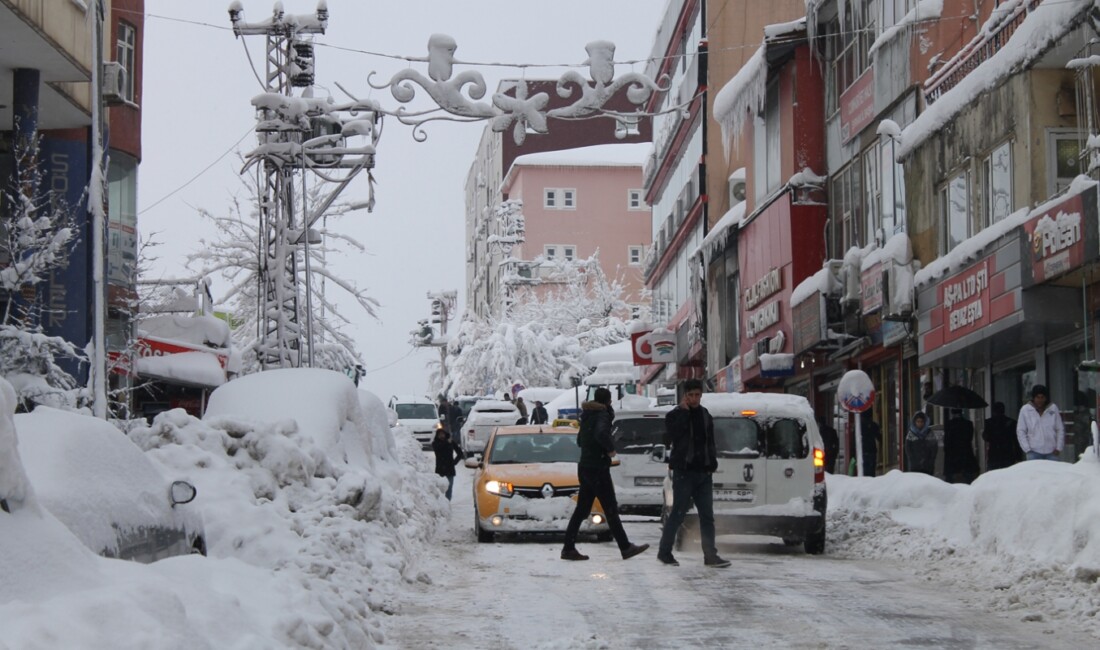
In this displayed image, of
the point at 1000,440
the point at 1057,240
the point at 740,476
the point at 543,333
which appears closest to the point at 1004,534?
the point at 740,476

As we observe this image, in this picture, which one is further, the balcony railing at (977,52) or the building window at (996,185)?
the building window at (996,185)

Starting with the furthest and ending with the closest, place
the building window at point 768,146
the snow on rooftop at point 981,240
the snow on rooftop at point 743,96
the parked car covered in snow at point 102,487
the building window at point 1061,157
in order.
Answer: the building window at point 768,146, the snow on rooftop at point 743,96, the building window at point 1061,157, the snow on rooftop at point 981,240, the parked car covered in snow at point 102,487

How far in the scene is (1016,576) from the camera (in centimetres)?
1259

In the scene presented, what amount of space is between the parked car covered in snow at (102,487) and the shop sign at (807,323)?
23904mm

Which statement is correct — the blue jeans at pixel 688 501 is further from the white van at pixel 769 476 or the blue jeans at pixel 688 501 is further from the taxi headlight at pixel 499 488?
the taxi headlight at pixel 499 488

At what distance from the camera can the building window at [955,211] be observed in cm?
2519

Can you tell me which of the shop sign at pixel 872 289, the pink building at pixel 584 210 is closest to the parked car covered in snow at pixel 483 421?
the shop sign at pixel 872 289

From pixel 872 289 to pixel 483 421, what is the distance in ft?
62.6

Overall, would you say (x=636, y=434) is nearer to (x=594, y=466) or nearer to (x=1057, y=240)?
(x=1057, y=240)

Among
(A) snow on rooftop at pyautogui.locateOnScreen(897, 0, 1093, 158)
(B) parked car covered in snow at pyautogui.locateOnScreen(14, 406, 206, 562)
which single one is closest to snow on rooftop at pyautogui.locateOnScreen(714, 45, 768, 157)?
(A) snow on rooftop at pyautogui.locateOnScreen(897, 0, 1093, 158)

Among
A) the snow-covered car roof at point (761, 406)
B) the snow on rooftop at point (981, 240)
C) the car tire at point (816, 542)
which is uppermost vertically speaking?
the snow on rooftop at point (981, 240)

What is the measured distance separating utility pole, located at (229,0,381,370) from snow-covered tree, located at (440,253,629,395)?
57.8 m

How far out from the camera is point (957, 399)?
2380 centimetres

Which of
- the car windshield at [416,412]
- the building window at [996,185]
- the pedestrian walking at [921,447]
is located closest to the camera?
the building window at [996,185]
